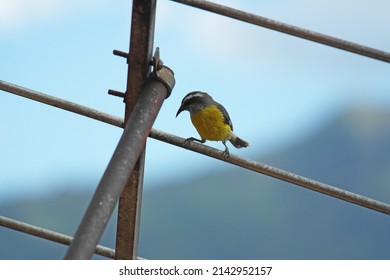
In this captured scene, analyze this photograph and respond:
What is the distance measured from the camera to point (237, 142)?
6.21 m

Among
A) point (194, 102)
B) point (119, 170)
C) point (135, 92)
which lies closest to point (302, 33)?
point (135, 92)

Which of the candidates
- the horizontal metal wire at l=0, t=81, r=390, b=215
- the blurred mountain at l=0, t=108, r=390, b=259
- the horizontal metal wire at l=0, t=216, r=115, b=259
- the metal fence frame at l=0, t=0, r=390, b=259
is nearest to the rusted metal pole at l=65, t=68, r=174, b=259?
the metal fence frame at l=0, t=0, r=390, b=259

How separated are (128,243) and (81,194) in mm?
21193

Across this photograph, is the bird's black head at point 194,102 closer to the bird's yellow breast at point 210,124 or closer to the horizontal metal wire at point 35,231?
the bird's yellow breast at point 210,124

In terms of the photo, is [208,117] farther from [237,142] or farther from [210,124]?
[237,142]

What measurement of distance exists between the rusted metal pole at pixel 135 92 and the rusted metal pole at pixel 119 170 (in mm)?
67

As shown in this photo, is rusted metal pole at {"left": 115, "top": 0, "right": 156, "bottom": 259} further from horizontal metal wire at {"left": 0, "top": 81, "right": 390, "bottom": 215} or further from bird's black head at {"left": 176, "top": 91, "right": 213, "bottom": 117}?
bird's black head at {"left": 176, "top": 91, "right": 213, "bottom": 117}

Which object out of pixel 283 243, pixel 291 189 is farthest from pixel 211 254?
pixel 291 189

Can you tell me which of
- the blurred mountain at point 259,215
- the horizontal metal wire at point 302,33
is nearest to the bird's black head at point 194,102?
the horizontal metal wire at point 302,33

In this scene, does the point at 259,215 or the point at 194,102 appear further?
the point at 259,215

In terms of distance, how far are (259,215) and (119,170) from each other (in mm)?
24142

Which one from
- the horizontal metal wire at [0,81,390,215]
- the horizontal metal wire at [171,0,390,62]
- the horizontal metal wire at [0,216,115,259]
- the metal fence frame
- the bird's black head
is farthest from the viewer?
the bird's black head

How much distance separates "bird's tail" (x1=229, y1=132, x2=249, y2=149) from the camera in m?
6.18

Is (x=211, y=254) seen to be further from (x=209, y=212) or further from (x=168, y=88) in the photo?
(x=168, y=88)
